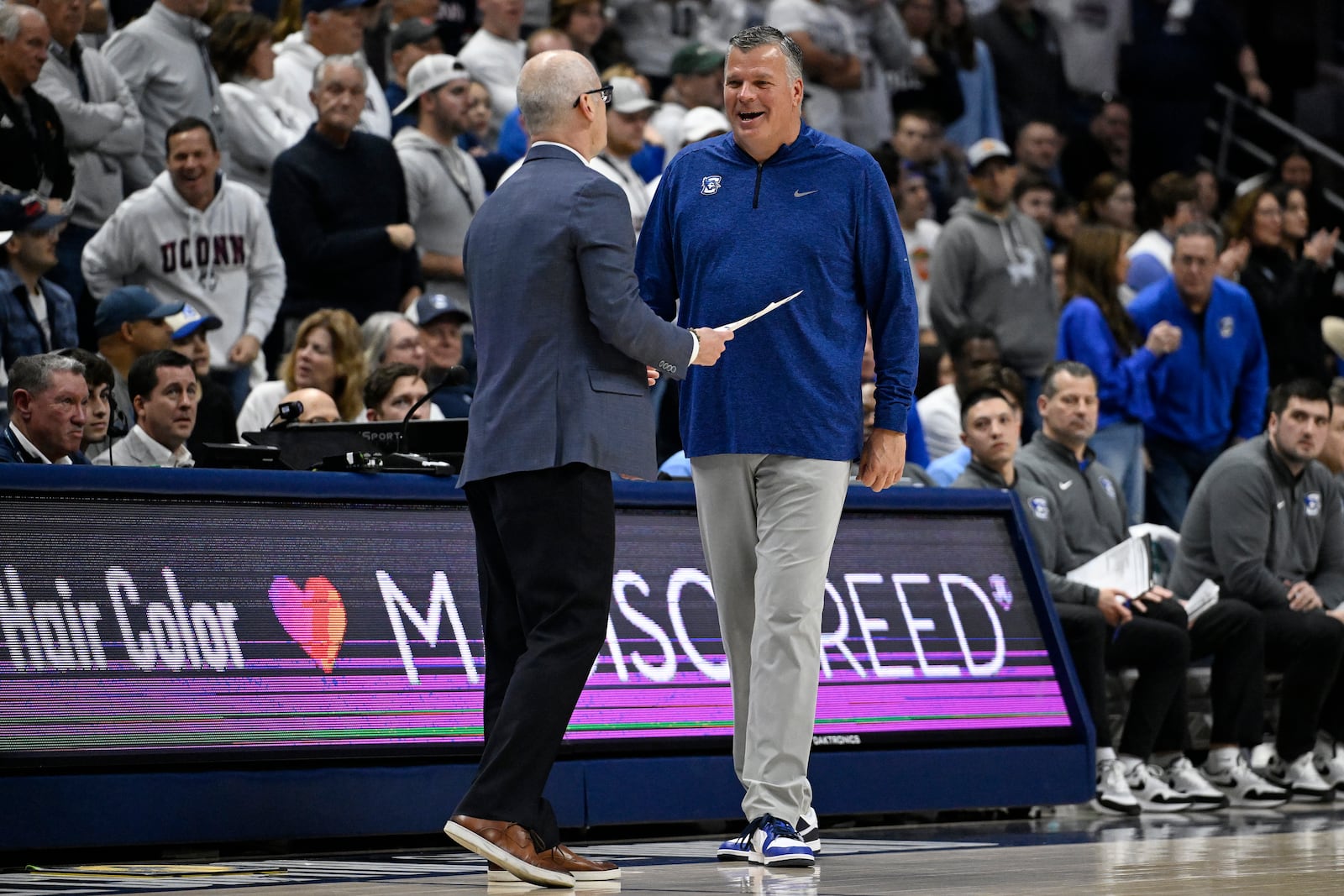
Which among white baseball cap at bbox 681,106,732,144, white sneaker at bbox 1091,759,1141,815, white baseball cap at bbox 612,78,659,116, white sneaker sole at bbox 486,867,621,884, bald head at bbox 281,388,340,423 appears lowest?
white sneaker at bbox 1091,759,1141,815

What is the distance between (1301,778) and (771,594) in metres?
4.43

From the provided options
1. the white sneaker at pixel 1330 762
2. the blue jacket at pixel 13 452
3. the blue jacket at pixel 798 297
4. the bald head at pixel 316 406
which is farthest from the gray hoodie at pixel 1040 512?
the blue jacket at pixel 13 452

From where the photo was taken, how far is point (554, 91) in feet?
17.3

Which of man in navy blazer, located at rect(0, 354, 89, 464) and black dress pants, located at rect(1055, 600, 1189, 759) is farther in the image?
black dress pants, located at rect(1055, 600, 1189, 759)

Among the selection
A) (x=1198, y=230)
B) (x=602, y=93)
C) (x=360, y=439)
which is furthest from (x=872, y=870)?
(x=1198, y=230)

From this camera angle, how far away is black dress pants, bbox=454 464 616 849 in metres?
4.98

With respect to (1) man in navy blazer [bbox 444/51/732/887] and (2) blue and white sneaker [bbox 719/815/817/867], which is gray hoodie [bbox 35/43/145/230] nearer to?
(1) man in navy blazer [bbox 444/51/732/887]

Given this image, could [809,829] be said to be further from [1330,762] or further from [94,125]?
[94,125]

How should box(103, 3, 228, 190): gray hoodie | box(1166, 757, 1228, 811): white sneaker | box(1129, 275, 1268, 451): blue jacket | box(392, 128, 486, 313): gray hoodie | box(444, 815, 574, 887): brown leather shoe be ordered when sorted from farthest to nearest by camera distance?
box(1129, 275, 1268, 451): blue jacket → box(392, 128, 486, 313): gray hoodie → box(103, 3, 228, 190): gray hoodie → box(1166, 757, 1228, 811): white sneaker → box(444, 815, 574, 887): brown leather shoe

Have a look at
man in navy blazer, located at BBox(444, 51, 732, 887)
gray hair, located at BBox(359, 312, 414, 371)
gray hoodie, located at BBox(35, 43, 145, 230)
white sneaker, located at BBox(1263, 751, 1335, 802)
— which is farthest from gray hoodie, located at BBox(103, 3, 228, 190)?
white sneaker, located at BBox(1263, 751, 1335, 802)

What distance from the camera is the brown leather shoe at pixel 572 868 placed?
5074 millimetres

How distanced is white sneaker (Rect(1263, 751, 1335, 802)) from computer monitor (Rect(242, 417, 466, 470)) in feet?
14.1

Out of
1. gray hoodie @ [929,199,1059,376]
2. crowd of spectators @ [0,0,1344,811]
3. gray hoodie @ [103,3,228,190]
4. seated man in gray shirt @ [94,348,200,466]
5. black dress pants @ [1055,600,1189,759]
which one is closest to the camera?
seated man in gray shirt @ [94,348,200,466]

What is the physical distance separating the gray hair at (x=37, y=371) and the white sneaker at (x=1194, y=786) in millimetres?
4740
